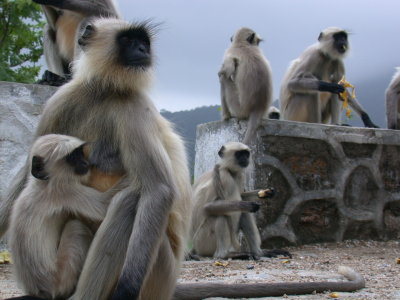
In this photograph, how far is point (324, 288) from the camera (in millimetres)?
3607

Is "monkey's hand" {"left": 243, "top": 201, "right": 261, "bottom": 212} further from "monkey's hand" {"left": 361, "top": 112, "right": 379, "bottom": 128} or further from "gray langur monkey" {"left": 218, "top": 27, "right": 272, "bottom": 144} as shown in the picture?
"monkey's hand" {"left": 361, "top": 112, "right": 379, "bottom": 128}

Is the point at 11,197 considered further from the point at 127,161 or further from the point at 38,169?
the point at 127,161

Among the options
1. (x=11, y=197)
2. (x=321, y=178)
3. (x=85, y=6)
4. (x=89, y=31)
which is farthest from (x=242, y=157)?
(x=11, y=197)

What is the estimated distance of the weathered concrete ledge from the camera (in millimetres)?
6664

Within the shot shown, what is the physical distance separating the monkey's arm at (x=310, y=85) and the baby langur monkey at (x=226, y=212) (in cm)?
210

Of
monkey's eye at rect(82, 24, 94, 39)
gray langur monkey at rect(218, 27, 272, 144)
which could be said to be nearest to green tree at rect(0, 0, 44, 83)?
gray langur monkey at rect(218, 27, 272, 144)

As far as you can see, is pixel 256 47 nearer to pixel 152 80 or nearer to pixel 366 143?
pixel 366 143

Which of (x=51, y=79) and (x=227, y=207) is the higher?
(x=51, y=79)

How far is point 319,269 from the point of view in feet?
16.5

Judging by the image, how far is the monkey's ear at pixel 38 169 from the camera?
2506mm

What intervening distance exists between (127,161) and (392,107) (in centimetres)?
782

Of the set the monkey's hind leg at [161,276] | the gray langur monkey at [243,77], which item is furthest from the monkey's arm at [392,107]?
the monkey's hind leg at [161,276]

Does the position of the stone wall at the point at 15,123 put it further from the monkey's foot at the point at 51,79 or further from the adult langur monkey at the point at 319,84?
the adult langur monkey at the point at 319,84

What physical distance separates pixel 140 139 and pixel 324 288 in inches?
65.6
